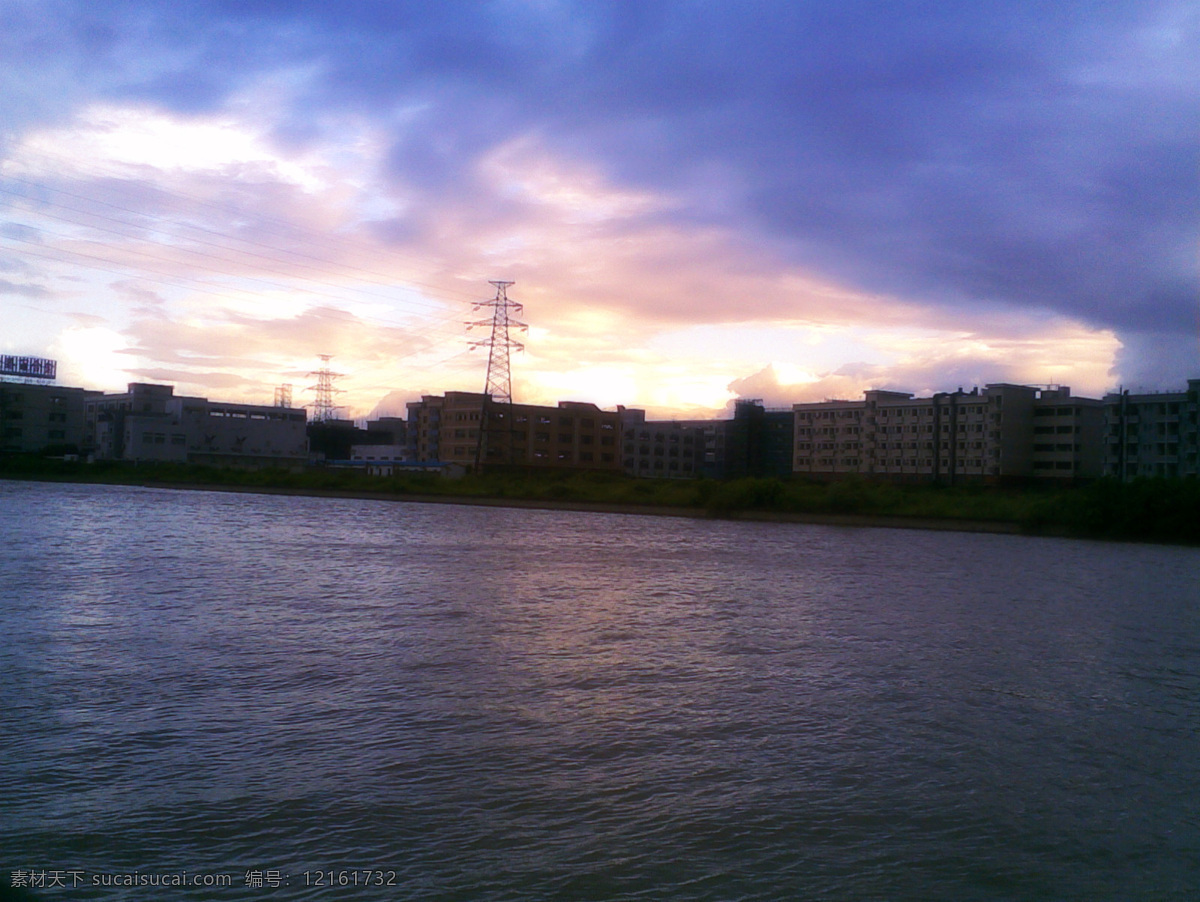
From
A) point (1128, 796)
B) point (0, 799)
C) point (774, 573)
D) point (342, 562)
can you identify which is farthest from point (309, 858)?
point (774, 573)

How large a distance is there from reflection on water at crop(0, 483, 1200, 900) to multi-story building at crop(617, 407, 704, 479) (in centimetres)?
7157

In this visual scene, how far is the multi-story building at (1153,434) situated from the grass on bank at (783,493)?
18.4 ft

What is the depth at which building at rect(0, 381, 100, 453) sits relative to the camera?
73000 mm

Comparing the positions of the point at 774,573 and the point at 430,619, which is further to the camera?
the point at 774,573

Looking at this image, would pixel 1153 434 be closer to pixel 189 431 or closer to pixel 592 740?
pixel 592 740

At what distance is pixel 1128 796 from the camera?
236 inches

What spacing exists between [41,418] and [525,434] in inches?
1469

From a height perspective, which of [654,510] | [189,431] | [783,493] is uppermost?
[189,431]

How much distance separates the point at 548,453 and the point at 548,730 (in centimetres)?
6615

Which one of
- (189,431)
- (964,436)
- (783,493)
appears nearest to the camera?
(783,493)

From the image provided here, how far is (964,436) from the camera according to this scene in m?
65.5

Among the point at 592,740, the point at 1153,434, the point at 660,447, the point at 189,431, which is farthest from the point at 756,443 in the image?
the point at 592,740

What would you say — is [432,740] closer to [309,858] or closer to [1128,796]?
[309,858]

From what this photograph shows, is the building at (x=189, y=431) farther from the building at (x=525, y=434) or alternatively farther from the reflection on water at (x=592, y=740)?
the reflection on water at (x=592, y=740)
